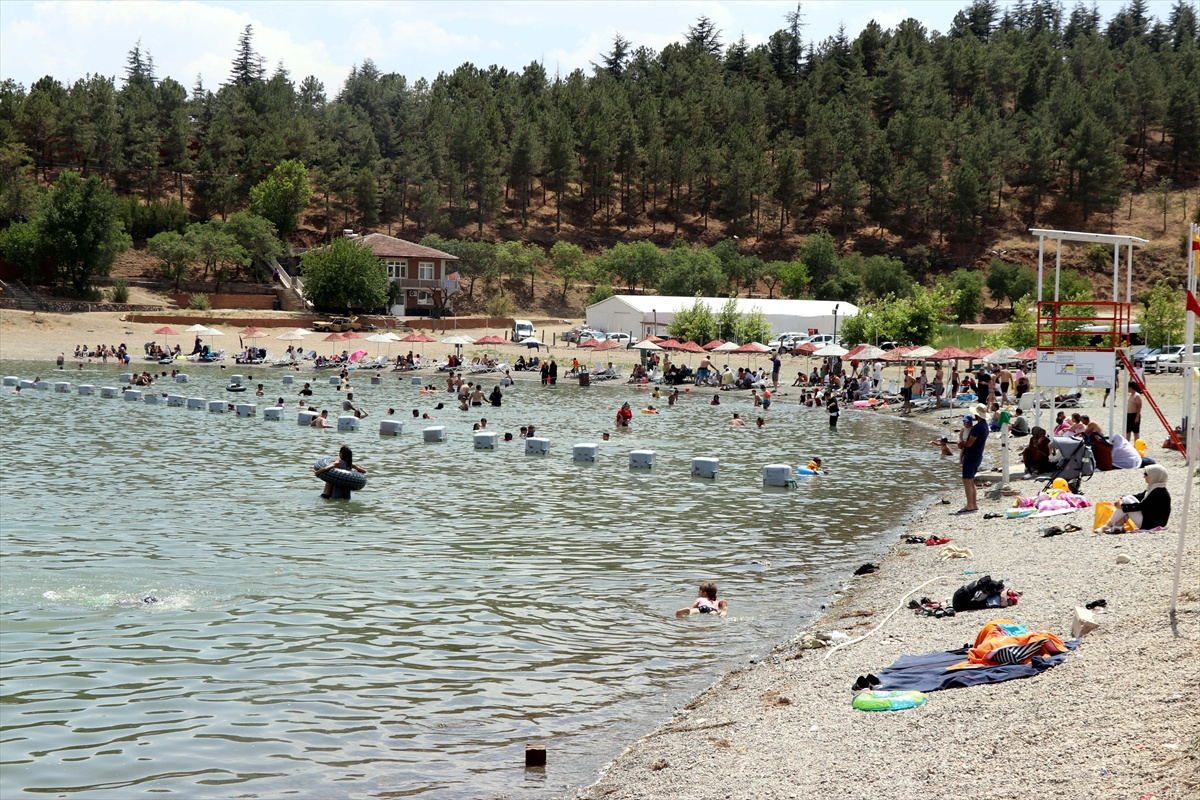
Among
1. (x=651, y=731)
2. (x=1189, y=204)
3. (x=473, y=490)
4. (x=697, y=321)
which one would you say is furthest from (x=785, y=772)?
(x=1189, y=204)

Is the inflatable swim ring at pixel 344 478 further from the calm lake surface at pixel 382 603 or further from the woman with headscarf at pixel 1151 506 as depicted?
the woman with headscarf at pixel 1151 506

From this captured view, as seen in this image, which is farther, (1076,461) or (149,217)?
(149,217)

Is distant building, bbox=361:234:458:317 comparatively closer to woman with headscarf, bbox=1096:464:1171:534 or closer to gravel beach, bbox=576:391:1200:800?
woman with headscarf, bbox=1096:464:1171:534

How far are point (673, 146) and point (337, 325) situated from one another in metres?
47.5

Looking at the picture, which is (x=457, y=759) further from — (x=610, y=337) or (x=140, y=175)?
(x=140, y=175)

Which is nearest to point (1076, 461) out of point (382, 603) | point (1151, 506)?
point (1151, 506)

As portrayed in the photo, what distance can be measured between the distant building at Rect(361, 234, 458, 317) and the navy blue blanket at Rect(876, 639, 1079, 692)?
78001mm

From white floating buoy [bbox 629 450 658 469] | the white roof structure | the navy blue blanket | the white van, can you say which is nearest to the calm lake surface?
white floating buoy [bbox 629 450 658 469]

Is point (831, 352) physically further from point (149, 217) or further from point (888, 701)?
point (149, 217)

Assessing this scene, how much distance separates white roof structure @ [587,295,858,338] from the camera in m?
73.3

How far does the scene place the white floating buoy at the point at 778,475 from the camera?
2514cm

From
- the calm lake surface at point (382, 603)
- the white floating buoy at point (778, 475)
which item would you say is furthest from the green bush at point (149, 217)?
the white floating buoy at point (778, 475)

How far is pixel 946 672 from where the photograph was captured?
30.6 feet

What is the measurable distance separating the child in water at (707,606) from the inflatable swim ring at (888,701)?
15.2 ft
